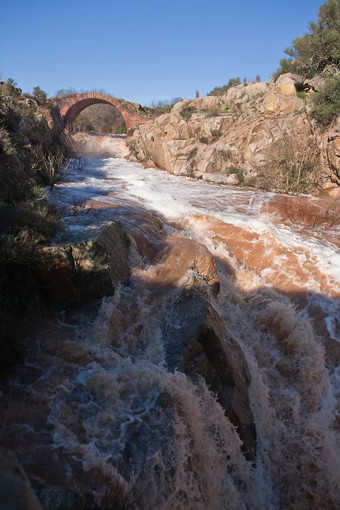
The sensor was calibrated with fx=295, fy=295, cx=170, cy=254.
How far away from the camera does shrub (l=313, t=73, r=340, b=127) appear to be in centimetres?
1227

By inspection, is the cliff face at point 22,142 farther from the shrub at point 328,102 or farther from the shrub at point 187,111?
the shrub at point 328,102

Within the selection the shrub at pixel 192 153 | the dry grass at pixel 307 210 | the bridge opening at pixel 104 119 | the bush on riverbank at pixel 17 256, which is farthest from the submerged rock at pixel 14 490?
the bridge opening at pixel 104 119

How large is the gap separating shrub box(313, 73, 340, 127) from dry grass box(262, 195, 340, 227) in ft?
14.2

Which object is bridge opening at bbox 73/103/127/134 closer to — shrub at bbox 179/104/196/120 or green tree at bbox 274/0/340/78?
shrub at bbox 179/104/196/120

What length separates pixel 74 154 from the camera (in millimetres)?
16906

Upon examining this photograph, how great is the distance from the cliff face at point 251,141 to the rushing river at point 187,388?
719cm

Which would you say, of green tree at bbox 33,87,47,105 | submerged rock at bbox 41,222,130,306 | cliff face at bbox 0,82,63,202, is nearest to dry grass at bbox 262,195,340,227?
submerged rock at bbox 41,222,130,306

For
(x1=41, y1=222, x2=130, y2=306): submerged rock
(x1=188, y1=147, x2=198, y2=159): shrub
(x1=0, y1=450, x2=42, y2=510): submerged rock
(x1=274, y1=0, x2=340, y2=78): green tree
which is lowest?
(x1=41, y1=222, x2=130, y2=306): submerged rock

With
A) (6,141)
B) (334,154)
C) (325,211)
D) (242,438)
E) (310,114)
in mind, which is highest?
(310,114)

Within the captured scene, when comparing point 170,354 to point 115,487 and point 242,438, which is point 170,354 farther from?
point 115,487

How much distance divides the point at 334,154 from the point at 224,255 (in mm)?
8064

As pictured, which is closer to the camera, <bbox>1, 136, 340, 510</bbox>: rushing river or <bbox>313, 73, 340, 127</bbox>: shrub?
<bbox>1, 136, 340, 510</bbox>: rushing river

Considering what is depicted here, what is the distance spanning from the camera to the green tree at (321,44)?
15047 mm

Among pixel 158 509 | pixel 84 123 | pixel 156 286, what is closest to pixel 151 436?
pixel 158 509
